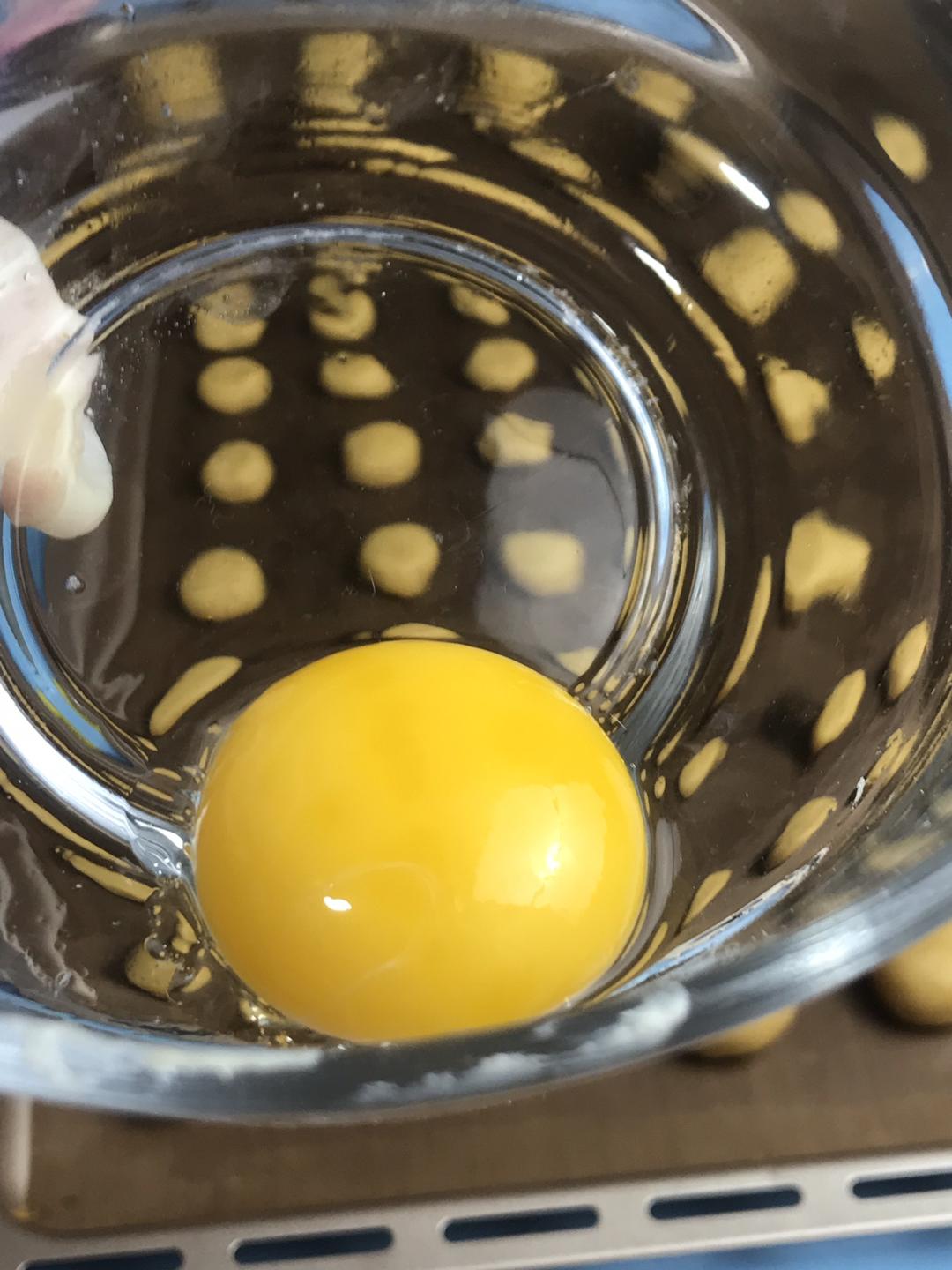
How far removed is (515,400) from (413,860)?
31 centimetres

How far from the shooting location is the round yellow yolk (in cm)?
39

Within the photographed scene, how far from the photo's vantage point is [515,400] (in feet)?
2.05

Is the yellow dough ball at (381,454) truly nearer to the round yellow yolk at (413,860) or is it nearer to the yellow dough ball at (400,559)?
the yellow dough ball at (400,559)

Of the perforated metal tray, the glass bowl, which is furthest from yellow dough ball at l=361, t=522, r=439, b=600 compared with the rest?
the perforated metal tray

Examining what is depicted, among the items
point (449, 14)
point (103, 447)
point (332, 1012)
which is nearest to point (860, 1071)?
point (332, 1012)

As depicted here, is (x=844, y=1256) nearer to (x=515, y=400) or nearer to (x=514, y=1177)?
(x=514, y=1177)

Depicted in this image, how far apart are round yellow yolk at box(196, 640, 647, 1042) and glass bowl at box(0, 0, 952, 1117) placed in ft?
0.10

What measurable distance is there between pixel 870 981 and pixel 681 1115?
99mm

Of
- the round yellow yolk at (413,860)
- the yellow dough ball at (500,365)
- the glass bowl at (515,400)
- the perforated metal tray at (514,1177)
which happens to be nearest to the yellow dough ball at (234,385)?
the glass bowl at (515,400)

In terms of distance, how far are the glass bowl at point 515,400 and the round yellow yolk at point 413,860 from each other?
31 mm

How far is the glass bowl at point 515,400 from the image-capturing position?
0.48 metres

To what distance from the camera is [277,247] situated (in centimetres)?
66

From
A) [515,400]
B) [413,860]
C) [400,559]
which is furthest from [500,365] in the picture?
[413,860]

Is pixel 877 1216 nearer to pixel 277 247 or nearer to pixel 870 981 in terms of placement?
pixel 870 981
